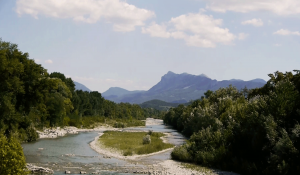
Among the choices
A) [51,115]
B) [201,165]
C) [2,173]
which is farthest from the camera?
[51,115]

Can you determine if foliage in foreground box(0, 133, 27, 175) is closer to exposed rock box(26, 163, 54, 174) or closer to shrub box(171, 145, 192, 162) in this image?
exposed rock box(26, 163, 54, 174)

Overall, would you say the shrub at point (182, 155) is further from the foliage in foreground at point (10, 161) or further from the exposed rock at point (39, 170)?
the foliage in foreground at point (10, 161)

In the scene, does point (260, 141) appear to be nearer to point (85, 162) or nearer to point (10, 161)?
point (85, 162)

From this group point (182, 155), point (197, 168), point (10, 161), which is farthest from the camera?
point (182, 155)

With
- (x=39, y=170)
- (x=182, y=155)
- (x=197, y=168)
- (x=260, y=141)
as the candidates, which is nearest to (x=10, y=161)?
(x=39, y=170)

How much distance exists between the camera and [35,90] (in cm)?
6238

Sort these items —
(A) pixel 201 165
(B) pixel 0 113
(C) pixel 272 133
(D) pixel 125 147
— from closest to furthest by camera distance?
1. (C) pixel 272 133
2. (A) pixel 201 165
3. (B) pixel 0 113
4. (D) pixel 125 147

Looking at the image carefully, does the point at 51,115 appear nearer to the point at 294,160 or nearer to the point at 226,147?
the point at 226,147

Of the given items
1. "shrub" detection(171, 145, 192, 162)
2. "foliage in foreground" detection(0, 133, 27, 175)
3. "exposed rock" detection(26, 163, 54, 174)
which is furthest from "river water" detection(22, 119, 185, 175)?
"foliage in foreground" detection(0, 133, 27, 175)

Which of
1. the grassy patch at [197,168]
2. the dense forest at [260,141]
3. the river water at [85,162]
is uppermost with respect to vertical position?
the dense forest at [260,141]

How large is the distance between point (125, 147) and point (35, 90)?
65.4 ft

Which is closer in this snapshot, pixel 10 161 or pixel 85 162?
pixel 10 161

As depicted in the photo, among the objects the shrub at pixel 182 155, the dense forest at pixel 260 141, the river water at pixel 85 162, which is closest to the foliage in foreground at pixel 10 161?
the river water at pixel 85 162

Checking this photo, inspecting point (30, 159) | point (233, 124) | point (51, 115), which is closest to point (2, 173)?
point (30, 159)
